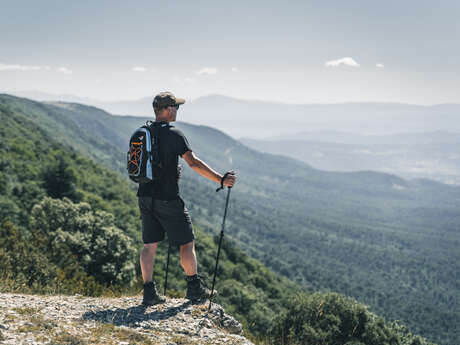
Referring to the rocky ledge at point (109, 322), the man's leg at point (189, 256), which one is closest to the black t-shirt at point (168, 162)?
the man's leg at point (189, 256)

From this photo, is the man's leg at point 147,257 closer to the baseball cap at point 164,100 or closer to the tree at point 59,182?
the baseball cap at point 164,100

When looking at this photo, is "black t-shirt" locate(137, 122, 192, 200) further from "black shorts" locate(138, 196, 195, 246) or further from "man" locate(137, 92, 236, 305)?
"black shorts" locate(138, 196, 195, 246)

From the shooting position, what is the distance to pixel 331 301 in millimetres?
15031

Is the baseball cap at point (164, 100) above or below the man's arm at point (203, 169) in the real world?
above

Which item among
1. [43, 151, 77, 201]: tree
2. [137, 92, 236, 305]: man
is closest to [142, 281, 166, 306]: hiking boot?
[137, 92, 236, 305]: man

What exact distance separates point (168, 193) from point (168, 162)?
1.83ft

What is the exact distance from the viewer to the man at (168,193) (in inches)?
→ 222

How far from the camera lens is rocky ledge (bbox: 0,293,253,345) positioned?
15.4ft

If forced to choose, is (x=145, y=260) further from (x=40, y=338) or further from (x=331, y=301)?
(x=331, y=301)

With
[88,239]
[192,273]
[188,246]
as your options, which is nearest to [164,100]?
[188,246]

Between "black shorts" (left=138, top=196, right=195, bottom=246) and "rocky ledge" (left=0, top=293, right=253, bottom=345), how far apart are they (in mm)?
1467

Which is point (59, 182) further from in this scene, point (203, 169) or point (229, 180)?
point (229, 180)

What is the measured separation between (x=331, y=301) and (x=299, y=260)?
6327 inches

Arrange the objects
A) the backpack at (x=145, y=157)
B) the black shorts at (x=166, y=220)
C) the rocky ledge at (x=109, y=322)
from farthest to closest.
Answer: the black shorts at (x=166, y=220) < the backpack at (x=145, y=157) < the rocky ledge at (x=109, y=322)
